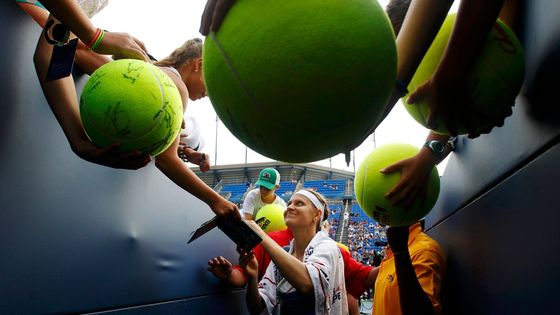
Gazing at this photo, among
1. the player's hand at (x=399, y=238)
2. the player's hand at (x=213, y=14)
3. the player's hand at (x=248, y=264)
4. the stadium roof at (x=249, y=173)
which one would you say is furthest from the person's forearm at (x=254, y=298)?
the stadium roof at (x=249, y=173)

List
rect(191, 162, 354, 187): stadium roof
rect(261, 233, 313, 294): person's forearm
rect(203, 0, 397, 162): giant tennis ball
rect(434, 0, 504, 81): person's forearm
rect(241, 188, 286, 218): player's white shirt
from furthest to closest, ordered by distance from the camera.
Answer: rect(191, 162, 354, 187): stadium roof, rect(241, 188, 286, 218): player's white shirt, rect(261, 233, 313, 294): person's forearm, rect(434, 0, 504, 81): person's forearm, rect(203, 0, 397, 162): giant tennis ball

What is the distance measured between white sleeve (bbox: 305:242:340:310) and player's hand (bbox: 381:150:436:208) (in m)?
1.45

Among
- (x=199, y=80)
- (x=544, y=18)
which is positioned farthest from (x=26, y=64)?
(x=544, y=18)

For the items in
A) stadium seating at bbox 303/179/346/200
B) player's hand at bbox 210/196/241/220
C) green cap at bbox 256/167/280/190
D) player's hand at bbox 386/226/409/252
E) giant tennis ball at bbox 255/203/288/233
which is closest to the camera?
player's hand at bbox 386/226/409/252

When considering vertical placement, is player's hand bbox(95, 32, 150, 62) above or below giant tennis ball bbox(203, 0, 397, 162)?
above

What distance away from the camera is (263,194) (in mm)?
5527

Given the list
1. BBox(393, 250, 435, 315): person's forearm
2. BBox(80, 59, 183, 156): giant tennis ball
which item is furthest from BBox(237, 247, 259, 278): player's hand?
BBox(80, 59, 183, 156): giant tennis ball

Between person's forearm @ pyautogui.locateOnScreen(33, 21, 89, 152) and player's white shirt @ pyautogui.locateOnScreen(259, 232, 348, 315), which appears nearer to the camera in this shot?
person's forearm @ pyautogui.locateOnScreen(33, 21, 89, 152)

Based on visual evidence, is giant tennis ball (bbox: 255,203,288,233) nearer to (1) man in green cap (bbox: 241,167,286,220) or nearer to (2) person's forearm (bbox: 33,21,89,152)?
(1) man in green cap (bbox: 241,167,286,220)

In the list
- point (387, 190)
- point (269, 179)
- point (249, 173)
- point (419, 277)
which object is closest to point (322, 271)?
point (419, 277)

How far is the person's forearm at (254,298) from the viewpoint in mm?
3051

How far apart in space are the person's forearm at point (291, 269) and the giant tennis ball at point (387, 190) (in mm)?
1233

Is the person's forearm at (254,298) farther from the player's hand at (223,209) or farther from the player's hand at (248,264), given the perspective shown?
the player's hand at (223,209)

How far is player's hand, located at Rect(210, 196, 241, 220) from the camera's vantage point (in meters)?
2.32
